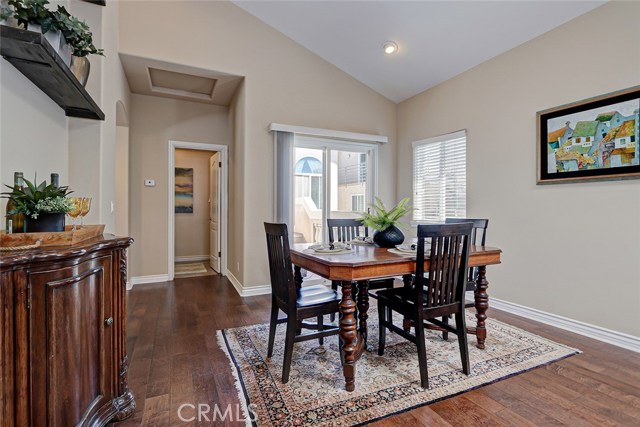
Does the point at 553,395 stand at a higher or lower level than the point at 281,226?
lower

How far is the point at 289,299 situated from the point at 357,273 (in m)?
0.46

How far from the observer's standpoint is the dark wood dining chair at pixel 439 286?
1.93 m

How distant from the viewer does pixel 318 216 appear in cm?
459

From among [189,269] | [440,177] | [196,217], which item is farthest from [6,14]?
[196,217]

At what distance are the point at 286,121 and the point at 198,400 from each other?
3.31 meters

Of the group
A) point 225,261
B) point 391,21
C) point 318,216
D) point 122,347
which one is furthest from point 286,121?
point 122,347

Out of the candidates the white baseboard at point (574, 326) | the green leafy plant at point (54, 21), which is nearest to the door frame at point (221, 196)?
the green leafy plant at point (54, 21)

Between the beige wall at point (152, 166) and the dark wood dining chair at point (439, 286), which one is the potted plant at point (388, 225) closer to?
the dark wood dining chair at point (439, 286)

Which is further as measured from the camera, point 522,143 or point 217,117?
point 217,117

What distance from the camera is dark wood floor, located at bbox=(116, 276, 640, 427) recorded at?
1.67m

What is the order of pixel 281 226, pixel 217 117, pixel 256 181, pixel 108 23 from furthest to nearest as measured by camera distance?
1. pixel 217 117
2. pixel 256 181
3. pixel 108 23
4. pixel 281 226

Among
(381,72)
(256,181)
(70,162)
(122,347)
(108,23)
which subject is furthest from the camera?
(381,72)

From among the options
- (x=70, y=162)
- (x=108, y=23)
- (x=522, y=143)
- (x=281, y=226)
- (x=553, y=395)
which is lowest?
(x=553, y=395)

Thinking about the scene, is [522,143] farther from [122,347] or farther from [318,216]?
[122,347]
